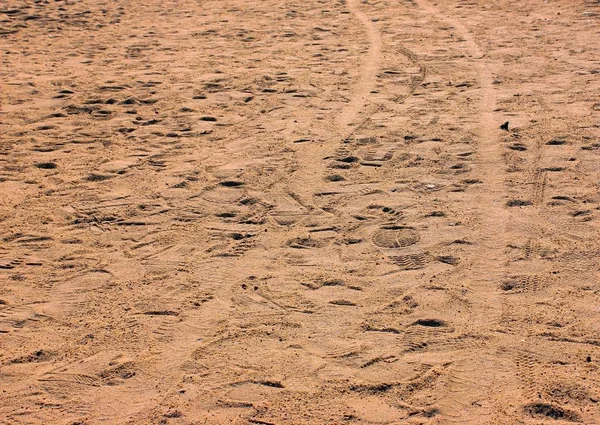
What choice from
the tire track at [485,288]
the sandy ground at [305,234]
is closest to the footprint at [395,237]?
the sandy ground at [305,234]

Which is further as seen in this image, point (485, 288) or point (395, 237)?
point (395, 237)

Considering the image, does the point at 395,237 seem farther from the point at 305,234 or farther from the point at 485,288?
the point at 485,288

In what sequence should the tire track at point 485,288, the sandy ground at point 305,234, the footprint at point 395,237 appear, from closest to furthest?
the tire track at point 485,288 < the sandy ground at point 305,234 < the footprint at point 395,237

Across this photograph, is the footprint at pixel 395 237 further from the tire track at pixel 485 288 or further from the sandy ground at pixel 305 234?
the tire track at pixel 485 288

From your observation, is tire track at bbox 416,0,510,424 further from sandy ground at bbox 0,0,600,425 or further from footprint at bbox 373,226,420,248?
footprint at bbox 373,226,420,248

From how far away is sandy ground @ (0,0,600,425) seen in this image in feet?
12.0

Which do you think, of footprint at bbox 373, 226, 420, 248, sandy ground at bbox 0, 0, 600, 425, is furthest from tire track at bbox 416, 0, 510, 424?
footprint at bbox 373, 226, 420, 248

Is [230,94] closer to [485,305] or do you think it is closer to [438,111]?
[438,111]

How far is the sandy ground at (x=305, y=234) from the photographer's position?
366cm

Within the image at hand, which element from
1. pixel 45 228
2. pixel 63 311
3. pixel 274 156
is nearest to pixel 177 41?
pixel 274 156

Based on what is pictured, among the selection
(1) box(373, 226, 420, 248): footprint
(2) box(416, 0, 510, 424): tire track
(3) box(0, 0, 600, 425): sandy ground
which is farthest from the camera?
(1) box(373, 226, 420, 248): footprint

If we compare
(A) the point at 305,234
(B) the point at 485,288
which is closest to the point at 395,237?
(A) the point at 305,234

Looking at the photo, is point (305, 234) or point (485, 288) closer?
point (485, 288)

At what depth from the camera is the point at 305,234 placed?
16.5 feet
